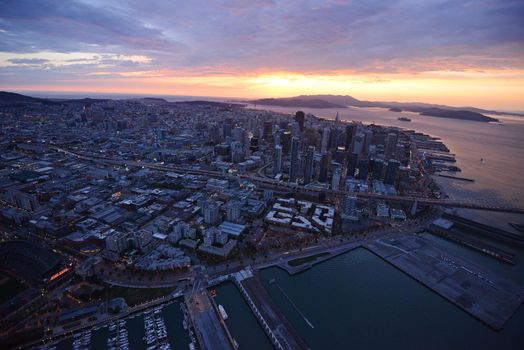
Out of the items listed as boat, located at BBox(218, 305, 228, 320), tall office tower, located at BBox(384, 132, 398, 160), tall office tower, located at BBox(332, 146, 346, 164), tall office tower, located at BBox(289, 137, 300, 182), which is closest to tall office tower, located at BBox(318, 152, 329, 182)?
tall office tower, located at BBox(289, 137, 300, 182)

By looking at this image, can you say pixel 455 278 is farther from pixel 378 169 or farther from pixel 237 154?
pixel 237 154

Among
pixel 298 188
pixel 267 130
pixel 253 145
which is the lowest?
pixel 298 188

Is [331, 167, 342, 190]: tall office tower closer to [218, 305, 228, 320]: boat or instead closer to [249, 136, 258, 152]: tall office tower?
[249, 136, 258, 152]: tall office tower

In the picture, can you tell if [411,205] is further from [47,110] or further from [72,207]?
[47,110]

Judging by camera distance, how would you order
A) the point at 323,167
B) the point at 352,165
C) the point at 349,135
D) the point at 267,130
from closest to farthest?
the point at 323,167 < the point at 352,165 < the point at 349,135 < the point at 267,130

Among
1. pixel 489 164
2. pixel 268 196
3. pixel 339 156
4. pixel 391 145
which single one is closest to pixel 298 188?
pixel 268 196

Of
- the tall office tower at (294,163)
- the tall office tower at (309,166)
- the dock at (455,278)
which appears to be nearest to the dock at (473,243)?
the dock at (455,278)

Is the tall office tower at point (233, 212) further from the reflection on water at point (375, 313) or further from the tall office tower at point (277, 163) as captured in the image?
the tall office tower at point (277, 163)

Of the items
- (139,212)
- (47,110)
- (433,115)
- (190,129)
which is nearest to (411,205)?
(139,212)
